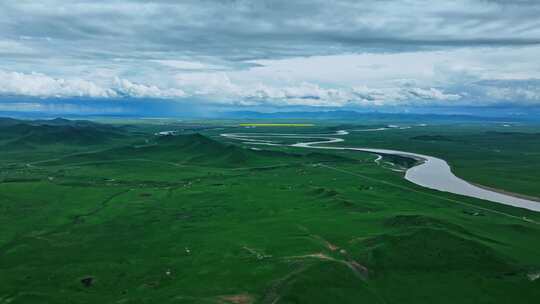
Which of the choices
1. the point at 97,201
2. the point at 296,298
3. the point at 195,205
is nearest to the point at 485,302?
the point at 296,298

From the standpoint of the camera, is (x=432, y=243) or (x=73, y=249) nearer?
(x=432, y=243)

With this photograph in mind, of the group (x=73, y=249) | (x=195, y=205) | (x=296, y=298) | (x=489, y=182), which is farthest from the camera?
(x=489, y=182)

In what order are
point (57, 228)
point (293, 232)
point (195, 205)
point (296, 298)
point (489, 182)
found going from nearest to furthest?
1. point (296, 298)
2. point (293, 232)
3. point (57, 228)
4. point (195, 205)
5. point (489, 182)

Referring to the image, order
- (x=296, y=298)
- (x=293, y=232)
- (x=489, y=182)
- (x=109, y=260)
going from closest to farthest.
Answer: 1. (x=296, y=298)
2. (x=109, y=260)
3. (x=293, y=232)
4. (x=489, y=182)

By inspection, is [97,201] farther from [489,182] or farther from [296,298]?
[489,182]

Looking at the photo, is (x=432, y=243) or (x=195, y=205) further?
(x=195, y=205)

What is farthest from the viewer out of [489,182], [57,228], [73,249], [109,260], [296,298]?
[489,182]

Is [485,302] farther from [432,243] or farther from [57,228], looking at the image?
[57,228]

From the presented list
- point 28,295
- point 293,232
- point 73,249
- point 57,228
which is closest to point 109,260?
point 73,249

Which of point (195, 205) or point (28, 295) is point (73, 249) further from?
point (195, 205)
